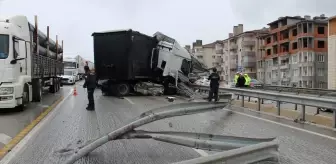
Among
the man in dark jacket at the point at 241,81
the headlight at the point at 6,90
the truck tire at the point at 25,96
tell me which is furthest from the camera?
the man in dark jacket at the point at 241,81

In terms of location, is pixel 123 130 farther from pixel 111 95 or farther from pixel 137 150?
pixel 111 95

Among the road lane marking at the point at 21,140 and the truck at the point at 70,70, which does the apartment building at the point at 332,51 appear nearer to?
the truck at the point at 70,70

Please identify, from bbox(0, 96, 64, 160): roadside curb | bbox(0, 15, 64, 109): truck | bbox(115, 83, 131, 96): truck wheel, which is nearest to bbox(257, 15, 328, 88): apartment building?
bbox(115, 83, 131, 96): truck wheel

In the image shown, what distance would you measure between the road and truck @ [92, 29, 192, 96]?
8.92 m

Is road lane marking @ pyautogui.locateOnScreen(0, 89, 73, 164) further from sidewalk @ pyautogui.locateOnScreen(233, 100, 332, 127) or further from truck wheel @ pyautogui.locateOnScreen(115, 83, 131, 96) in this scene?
truck wheel @ pyautogui.locateOnScreen(115, 83, 131, 96)

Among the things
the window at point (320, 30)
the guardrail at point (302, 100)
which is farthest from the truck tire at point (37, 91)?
the window at point (320, 30)

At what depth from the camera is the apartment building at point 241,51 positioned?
292 ft

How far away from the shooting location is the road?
5.79 m

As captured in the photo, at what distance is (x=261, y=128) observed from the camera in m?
8.97

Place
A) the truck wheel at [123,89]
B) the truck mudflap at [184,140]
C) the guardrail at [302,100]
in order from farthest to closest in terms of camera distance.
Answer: the truck wheel at [123,89] < the guardrail at [302,100] < the truck mudflap at [184,140]

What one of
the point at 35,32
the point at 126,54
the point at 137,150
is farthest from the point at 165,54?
the point at 137,150

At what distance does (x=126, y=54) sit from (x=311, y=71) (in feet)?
173

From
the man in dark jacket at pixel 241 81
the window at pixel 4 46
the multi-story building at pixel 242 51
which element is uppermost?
the multi-story building at pixel 242 51

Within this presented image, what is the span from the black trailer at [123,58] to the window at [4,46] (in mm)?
8367
